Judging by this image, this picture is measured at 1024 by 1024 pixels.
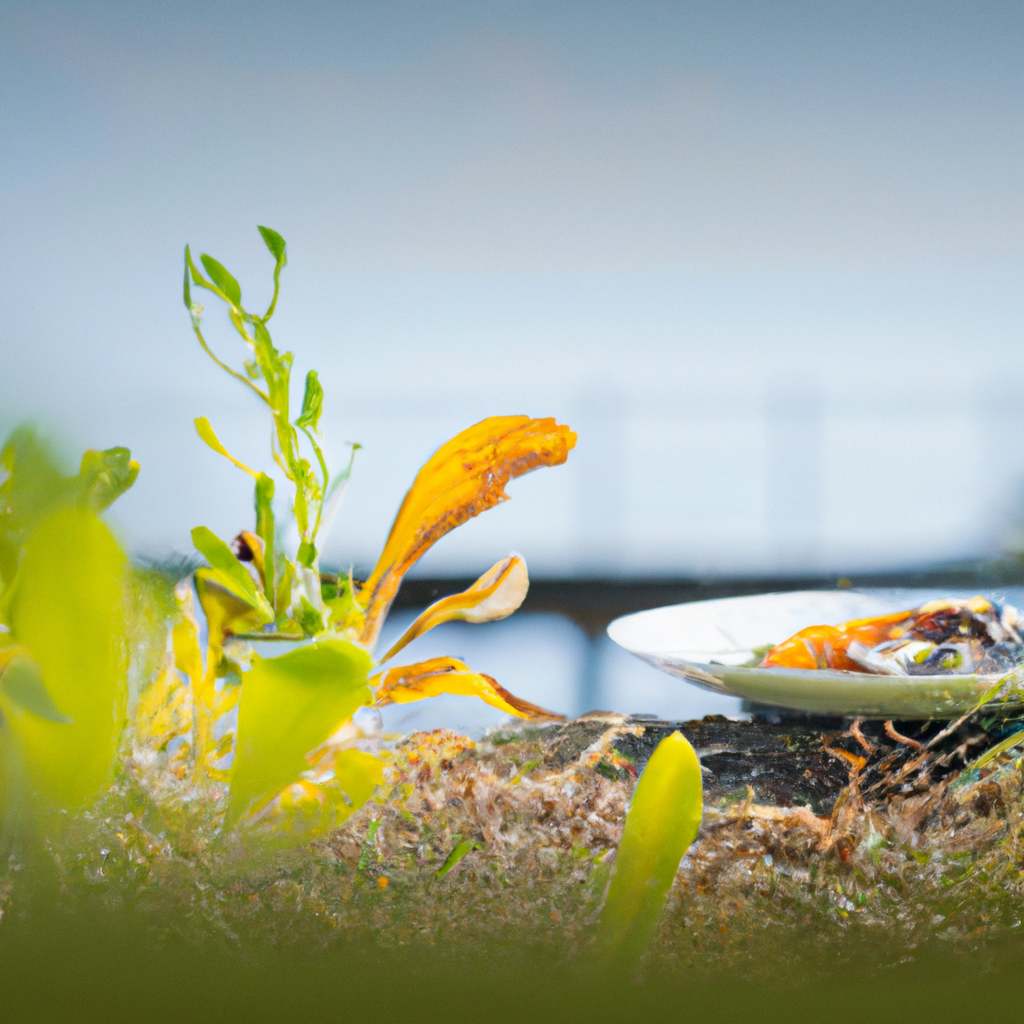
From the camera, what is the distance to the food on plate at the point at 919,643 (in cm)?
21

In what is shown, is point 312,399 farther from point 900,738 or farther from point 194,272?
point 900,738

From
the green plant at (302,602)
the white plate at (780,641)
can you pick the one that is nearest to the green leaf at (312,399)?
the green plant at (302,602)

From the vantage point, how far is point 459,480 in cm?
20

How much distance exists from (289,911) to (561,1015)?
55 millimetres

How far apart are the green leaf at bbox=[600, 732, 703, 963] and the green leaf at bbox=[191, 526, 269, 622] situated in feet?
0.30

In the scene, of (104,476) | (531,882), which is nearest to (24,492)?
(104,476)

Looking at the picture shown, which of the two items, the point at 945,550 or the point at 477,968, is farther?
the point at 945,550

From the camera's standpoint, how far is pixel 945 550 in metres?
0.37

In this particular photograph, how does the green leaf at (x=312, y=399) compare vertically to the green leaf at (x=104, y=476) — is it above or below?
above

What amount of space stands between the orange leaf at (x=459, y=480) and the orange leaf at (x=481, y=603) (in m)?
0.01

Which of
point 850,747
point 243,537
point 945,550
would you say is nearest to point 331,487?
point 243,537

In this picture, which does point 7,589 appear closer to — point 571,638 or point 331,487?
point 331,487

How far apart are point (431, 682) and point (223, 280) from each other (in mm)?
Result: 107

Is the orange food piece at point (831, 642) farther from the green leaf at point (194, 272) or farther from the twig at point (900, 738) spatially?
the green leaf at point (194, 272)
